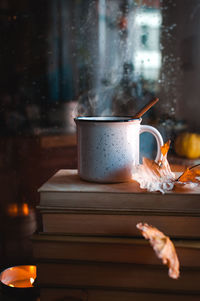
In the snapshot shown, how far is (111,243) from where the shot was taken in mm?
593

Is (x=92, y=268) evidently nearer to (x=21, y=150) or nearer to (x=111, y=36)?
(x=21, y=150)

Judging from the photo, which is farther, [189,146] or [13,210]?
[13,210]

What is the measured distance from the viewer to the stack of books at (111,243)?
0.59m

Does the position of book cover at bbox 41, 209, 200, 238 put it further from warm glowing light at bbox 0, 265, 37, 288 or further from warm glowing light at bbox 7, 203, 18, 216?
warm glowing light at bbox 7, 203, 18, 216

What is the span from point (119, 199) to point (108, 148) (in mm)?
110

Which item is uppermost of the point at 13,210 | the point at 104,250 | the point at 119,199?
the point at 119,199

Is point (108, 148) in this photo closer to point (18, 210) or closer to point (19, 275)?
point (19, 275)

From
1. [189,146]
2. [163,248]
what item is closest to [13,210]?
[189,146]

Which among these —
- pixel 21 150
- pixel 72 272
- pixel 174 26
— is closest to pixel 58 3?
pixel 174 26

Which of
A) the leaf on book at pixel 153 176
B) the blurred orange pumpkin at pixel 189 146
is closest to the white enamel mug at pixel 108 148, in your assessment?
the leaf on book at pixel 153 176

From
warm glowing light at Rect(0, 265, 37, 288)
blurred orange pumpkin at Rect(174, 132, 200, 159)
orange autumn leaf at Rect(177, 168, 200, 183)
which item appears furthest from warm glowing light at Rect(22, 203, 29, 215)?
orange autumn leaf at Rect(177, 168, 200, 183)

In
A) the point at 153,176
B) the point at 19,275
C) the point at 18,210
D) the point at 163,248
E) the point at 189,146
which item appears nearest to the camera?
the point at 163,248

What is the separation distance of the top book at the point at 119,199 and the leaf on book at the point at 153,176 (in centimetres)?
2

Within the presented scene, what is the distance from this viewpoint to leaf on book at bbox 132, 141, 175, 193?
600 mm
